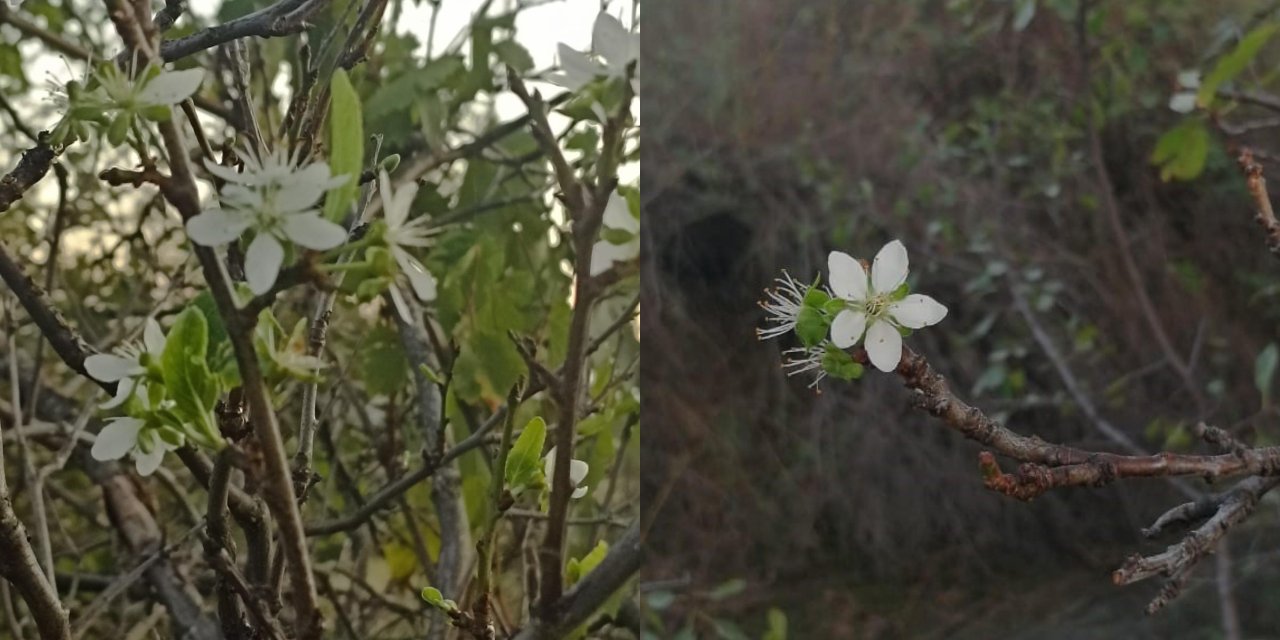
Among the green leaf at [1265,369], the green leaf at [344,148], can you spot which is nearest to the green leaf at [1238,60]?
the green leaf at [1265,369]

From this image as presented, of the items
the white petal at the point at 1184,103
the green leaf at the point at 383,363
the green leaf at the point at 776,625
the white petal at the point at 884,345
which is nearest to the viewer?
the white petal at the point at 884,345

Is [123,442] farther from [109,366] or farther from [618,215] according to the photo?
[618,215]

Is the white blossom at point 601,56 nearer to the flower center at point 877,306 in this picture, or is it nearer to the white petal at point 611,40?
the white petal at point 611,40

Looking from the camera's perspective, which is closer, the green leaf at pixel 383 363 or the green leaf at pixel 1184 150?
the green leaf at pixel 383 363

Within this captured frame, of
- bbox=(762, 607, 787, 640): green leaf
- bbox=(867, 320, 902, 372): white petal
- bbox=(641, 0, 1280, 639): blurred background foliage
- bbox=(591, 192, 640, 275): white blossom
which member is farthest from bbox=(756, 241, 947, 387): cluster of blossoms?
bbox=(762, 607, 787, 640): green leaf

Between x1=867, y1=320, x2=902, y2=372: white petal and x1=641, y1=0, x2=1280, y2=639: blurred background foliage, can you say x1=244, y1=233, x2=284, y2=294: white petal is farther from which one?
x1=641, y1=0, x2=1280, y2=639: blurred background foliage

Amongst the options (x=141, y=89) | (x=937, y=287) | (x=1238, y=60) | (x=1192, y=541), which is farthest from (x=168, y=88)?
(x=937, y=287)

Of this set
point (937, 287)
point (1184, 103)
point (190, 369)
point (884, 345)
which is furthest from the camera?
point (937, 287)
